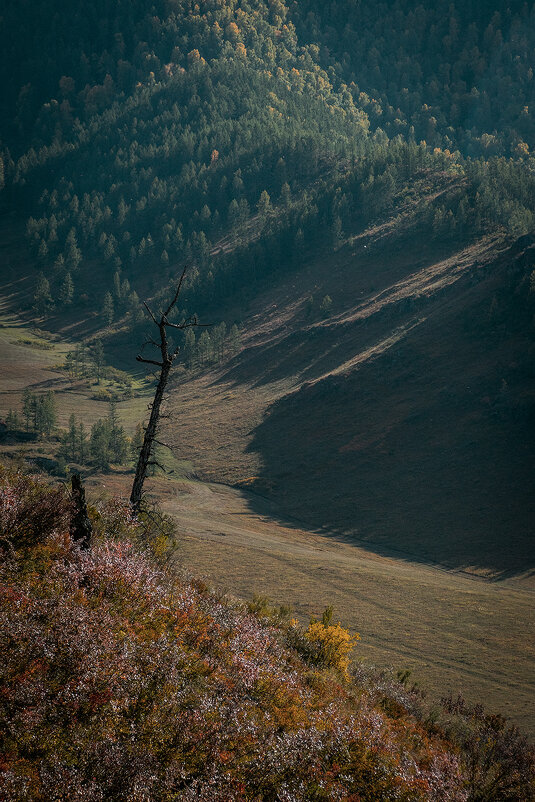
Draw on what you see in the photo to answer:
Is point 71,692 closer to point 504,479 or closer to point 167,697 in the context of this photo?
point 167,697

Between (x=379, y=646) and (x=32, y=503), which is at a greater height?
(x=32, y=503)

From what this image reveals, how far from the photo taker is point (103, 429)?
279 ft

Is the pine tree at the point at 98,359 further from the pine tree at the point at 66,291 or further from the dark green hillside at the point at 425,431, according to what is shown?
the dark green hillside at the point at 425,431

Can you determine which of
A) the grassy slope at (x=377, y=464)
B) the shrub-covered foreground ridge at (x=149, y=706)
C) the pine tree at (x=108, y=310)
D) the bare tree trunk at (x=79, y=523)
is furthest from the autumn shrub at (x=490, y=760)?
the pine tree at (x=108, y=310)

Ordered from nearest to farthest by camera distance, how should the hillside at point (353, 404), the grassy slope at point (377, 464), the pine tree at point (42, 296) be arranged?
the grassy slope at point (377, 464) → the hillside at point (353, 404) → the pine tree at point (42, 296)

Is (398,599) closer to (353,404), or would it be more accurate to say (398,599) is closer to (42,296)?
(353,404)

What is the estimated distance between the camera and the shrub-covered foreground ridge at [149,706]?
5887 mm

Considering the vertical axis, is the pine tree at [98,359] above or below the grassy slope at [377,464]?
above

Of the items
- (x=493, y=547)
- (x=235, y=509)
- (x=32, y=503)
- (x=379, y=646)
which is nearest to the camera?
(x=32, y=503)

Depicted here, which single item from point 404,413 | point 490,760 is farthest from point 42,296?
point 490,760

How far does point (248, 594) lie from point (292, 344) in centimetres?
10296

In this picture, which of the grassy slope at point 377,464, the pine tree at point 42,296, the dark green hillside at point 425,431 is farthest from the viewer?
the pine tree at point 42,296

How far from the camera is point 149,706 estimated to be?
6.73 meters

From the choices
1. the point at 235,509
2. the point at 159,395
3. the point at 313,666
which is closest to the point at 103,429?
the point at 235,509
